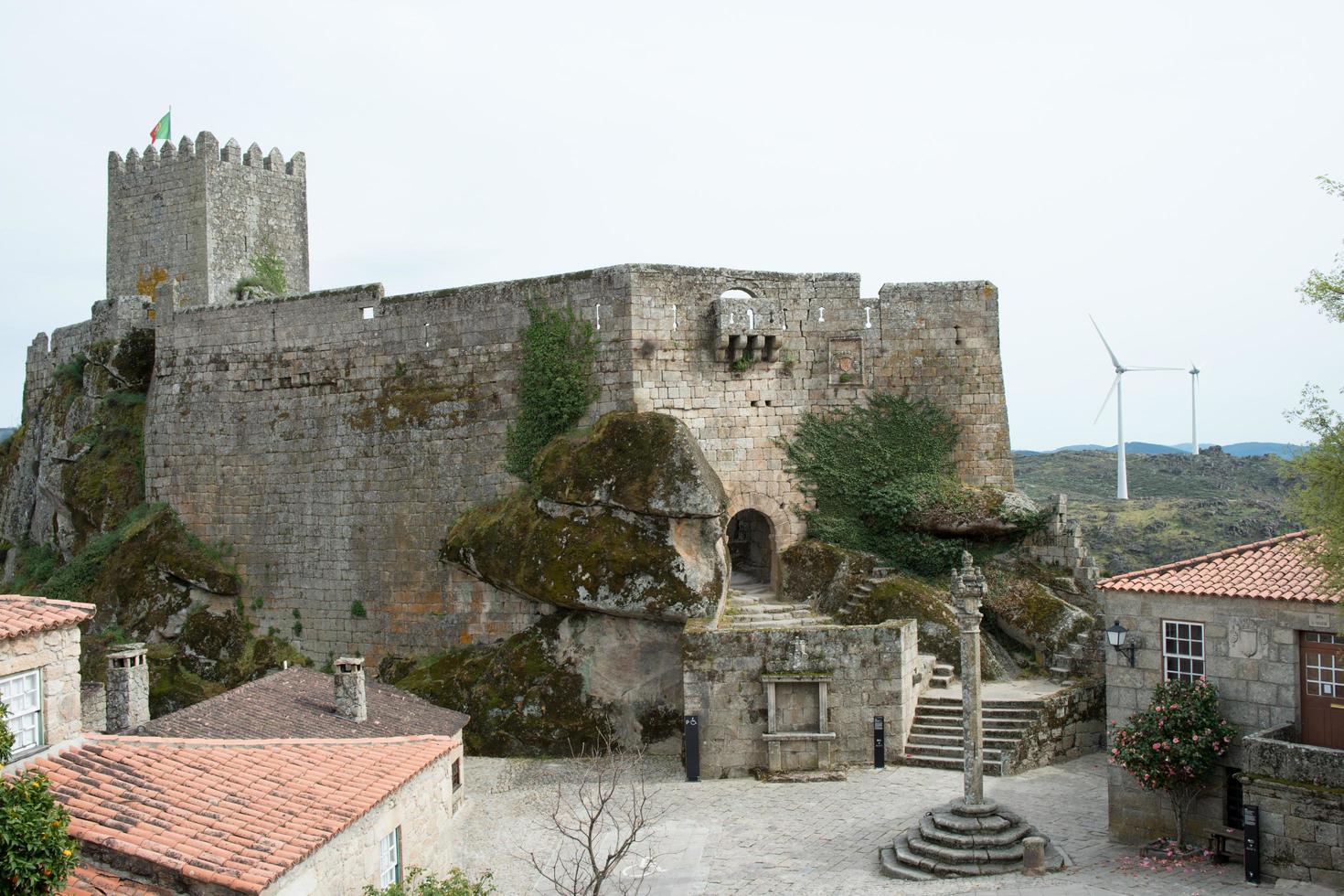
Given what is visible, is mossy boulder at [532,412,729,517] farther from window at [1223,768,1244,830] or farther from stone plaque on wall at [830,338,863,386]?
window at [1223,768,1244,830]

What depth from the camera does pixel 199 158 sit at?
3102cm

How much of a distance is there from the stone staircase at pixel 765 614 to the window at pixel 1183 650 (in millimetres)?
7221

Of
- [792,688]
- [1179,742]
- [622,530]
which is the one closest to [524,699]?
[622,530]

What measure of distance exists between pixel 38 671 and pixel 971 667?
12.5 m

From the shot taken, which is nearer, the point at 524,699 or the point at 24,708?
the point at 24,708

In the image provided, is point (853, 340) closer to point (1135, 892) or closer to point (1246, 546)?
point (1246, 546)

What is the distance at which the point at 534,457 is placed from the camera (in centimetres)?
2555

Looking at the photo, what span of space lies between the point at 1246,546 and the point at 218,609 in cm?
2273

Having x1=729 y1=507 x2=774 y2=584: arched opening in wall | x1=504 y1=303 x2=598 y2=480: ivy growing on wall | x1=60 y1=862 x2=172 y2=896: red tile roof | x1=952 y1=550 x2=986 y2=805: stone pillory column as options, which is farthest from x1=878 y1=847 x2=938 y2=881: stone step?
x1=504 y1=303 x2=598 y2=480: ivy growing on wall

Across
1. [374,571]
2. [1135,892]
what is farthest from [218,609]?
[1135,892]

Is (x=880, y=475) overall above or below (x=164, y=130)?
below

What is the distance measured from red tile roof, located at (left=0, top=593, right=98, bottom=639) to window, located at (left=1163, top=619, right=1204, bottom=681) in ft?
46.6

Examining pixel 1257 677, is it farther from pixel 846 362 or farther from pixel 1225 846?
pixel 846 362

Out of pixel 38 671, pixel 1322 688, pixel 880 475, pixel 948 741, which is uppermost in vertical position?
pixel 880 475
